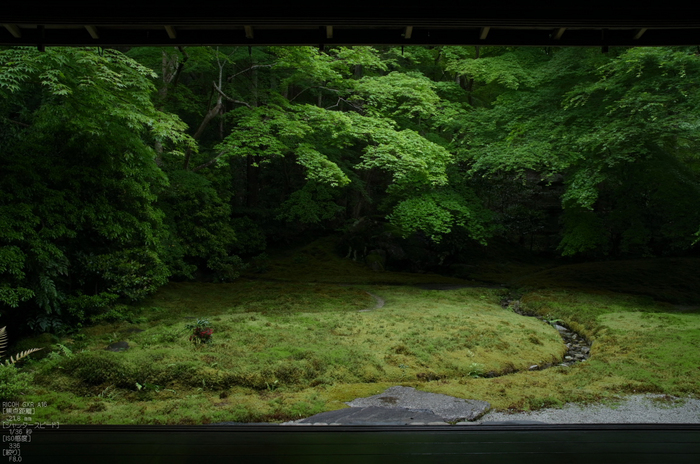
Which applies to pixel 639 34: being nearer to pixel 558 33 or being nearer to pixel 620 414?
pixel 558 33

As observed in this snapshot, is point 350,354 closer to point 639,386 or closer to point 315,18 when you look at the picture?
point 639,386

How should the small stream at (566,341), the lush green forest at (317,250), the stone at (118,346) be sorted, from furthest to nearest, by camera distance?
the small stream at (566,341) < the stone at (118,346) < the lush green forest at (317,250)

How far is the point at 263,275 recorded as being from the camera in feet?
45.6

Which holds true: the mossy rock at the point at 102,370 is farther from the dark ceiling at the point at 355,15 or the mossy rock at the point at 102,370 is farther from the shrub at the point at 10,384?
the dark ceiling at the point at 355,15

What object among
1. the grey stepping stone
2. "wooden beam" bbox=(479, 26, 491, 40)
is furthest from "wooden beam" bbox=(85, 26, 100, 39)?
the grey stepping stone

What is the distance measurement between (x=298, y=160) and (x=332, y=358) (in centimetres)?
686

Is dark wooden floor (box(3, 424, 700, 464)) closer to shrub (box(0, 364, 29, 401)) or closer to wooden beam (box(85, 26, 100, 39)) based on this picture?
shrub (box(0, 364, 29, 401))

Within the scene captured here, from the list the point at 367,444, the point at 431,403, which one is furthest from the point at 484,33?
the point at 431,403

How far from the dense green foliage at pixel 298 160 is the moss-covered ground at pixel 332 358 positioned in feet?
5.39

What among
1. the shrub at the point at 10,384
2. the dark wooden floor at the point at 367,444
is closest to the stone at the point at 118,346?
the shrub at the point at 10,384

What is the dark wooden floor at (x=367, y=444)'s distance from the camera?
2.96 metres

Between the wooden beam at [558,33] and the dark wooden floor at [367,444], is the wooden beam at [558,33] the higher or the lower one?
the higher one

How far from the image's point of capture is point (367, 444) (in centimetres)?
318

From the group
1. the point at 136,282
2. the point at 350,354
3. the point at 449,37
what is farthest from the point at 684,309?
the point at 136,282
